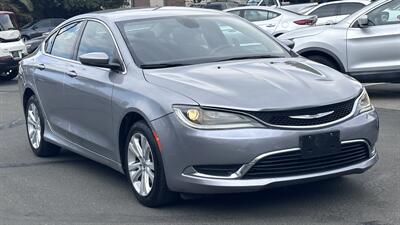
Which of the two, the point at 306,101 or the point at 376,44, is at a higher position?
the point at 306,101

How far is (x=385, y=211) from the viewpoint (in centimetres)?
546

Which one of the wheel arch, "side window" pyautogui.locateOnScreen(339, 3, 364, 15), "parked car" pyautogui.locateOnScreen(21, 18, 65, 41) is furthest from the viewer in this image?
"parked car" pyautogui.locateOnScreen(21, 18, 65, 41)

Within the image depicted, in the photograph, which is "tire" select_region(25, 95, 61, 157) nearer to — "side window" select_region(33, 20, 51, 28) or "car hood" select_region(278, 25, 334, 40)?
"car hood" select_region(278, 25, 334, 40)

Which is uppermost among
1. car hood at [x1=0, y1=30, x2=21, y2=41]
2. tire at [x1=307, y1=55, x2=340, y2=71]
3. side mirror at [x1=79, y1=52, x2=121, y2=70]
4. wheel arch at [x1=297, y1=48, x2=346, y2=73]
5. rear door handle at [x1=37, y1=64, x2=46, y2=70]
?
side mirror at [x1=79, y1=52, x2=121, y2=70]

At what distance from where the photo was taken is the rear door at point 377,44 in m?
10.8

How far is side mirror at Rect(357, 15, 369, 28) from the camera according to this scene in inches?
426

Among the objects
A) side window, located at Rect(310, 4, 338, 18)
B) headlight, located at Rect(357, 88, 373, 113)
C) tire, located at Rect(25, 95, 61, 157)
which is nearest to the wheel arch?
tire, located at Rect(25, 95, 61, 157)

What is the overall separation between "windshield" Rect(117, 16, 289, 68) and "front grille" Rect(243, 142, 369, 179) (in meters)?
1.36

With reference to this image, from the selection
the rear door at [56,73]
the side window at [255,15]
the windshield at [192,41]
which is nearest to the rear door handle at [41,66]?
the rear door at [56,73]

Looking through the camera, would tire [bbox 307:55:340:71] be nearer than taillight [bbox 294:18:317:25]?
Yes

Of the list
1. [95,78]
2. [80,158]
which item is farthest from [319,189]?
[80,158]

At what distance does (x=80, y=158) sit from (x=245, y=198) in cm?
265

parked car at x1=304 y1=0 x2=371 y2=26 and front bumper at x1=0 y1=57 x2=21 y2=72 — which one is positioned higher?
parked car at x1=304 y1=0 x2=371 y2=26

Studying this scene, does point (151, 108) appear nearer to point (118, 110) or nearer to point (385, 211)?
point (118, 110)
